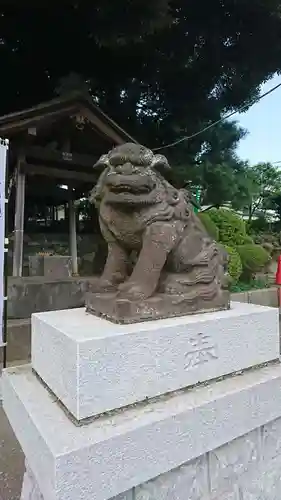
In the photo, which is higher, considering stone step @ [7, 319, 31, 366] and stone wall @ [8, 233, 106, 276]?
stone wall @ [8, 233, 106, 276]

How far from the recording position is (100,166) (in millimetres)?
1537

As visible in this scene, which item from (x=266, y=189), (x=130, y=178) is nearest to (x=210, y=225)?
(x=130, y=178)

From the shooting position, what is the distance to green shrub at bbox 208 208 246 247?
18.6ft

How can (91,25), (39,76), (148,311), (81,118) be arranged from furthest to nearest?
(39,76)
(81,118)
(91,25)
(148,311)

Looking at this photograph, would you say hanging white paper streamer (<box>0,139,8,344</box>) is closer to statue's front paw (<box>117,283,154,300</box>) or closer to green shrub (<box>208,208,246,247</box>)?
statue's front paw (<box>117,283,154,300</box>)

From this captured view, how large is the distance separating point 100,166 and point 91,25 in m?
3.50

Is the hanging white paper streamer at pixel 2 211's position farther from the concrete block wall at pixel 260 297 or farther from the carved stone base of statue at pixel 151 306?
the concrete block wall at pixel 260 297

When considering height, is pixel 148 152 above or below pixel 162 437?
above

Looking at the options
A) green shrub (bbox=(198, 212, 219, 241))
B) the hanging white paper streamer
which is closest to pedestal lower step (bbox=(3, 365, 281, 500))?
the hanging white paper streamer

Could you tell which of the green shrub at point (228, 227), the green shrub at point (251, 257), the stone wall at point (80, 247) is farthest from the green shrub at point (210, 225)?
the stone wall at point (80, 247)

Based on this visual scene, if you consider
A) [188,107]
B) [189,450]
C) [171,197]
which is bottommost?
[189,450]

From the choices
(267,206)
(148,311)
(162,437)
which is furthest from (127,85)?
(267,206)

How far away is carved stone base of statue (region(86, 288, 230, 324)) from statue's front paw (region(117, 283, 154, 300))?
15mm

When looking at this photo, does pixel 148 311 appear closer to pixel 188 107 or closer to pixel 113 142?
pixel 113 142
